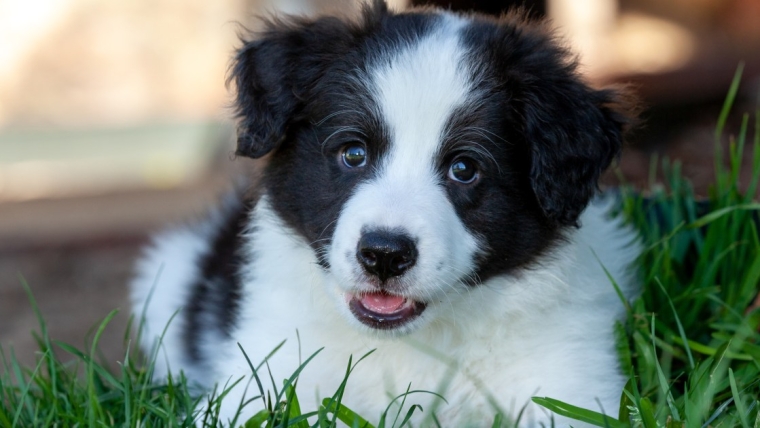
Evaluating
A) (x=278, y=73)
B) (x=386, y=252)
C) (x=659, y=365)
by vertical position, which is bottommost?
(x=659, y=365)

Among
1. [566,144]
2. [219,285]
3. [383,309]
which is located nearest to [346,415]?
[383,309]

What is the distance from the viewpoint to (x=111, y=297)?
5.80 m

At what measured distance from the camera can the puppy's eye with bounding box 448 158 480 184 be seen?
2.77m

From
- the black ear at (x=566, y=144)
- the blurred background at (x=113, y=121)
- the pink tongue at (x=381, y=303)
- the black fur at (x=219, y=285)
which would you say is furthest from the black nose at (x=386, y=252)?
the blurred background at (x=113, y=121)

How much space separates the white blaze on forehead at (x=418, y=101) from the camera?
272cm

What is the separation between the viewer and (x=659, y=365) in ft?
8.54

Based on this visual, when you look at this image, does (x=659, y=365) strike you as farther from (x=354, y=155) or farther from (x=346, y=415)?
(x=354, y=155)

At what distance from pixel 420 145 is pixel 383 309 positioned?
18.9 inches

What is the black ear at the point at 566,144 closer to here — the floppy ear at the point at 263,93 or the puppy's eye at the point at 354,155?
the puppy's eye at the point at 354,155

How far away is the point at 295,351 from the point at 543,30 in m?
1.31

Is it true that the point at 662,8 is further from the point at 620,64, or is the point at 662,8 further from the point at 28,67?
the point at 28,67

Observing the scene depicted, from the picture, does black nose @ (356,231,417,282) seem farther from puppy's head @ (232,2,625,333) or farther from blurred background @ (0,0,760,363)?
blurred background @ (0,0,760,363)

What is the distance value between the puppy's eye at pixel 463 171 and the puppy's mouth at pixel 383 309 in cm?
38

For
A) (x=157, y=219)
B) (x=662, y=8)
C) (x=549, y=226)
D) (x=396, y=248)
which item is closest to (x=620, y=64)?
(x=662, y=8)
